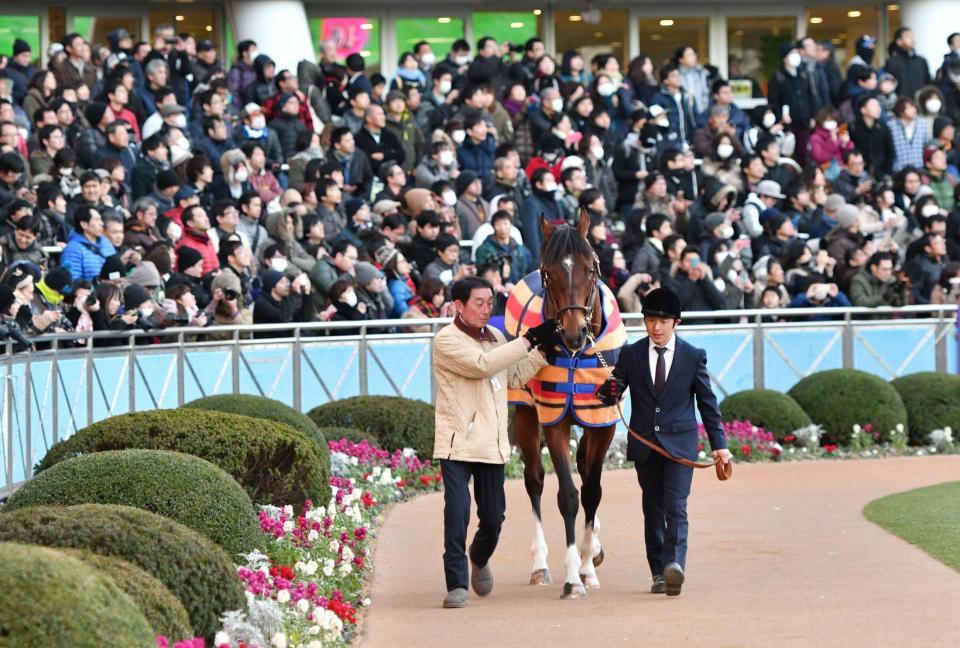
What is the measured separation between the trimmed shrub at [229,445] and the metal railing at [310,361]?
6.31 ft

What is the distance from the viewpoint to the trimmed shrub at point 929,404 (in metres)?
17.9

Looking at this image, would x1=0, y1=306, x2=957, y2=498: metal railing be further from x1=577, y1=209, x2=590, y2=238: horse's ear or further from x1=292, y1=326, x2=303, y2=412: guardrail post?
x1=577, y1=209, x2=590, y2=238: horse's ear

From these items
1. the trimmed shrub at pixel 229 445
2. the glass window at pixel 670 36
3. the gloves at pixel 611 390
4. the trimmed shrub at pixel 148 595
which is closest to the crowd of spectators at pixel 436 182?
the trimmed shrub at pixel 229 445

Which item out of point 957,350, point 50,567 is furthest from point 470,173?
point 50,567

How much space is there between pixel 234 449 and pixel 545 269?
2366 millimetres

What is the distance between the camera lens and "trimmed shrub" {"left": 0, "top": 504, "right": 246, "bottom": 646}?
679 cm

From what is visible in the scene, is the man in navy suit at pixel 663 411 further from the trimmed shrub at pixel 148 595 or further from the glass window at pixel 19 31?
the glass window at pixel 19 31

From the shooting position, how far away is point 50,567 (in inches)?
213

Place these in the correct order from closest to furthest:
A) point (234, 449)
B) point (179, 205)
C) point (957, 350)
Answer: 1. point (234, 449)
2. point (179, 205)
3. point (957, 350)

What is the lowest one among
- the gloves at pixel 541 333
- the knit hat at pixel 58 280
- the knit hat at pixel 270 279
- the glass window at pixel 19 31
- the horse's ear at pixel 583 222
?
the gloves at pixel 541 333

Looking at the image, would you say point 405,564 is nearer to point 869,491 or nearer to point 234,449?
point 234,449

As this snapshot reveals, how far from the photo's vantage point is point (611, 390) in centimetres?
971

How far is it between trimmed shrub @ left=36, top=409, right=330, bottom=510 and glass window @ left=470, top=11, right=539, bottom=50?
19124 millimetres

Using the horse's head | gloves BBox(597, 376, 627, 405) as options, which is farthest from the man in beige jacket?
gloves BBox(597, 376, 627, 405)
